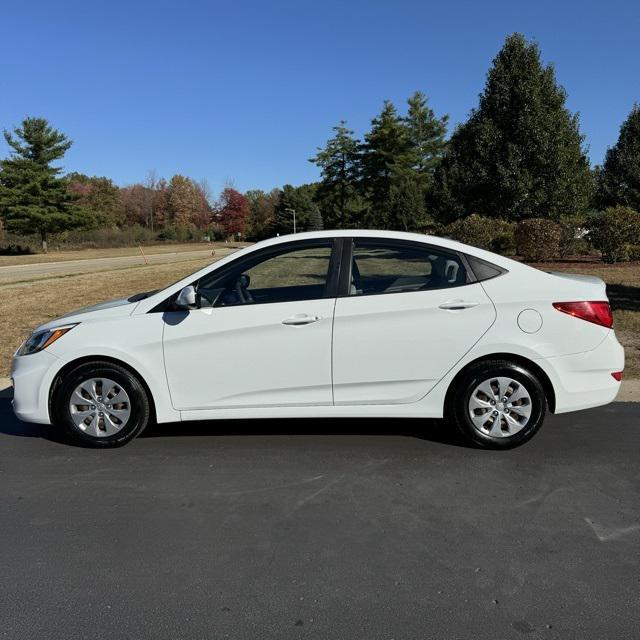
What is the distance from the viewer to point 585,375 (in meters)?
4.29

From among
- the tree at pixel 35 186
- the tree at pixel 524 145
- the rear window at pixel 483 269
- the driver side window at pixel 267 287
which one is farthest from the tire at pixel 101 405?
the tree at pixel 35 186

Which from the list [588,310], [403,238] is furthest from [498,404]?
[403,238]

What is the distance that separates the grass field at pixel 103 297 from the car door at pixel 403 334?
3.01 m

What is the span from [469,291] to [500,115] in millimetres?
20471

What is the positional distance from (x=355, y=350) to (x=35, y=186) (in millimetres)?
45923

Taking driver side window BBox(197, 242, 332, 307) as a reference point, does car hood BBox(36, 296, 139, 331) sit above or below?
below

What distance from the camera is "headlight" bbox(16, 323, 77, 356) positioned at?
4457 mm

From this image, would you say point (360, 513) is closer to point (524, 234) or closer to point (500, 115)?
point (524, 234)

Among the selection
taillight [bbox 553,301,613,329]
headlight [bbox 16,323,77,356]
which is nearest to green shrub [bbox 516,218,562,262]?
taillight [bbox 553,301,613,329]

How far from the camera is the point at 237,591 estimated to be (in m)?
2.73

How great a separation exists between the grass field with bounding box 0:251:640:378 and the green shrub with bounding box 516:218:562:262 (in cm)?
91

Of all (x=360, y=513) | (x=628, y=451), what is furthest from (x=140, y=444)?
(x=628, y=451)

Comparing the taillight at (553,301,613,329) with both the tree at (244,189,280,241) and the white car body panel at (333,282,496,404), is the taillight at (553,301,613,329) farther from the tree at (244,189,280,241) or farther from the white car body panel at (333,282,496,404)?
the tree at (244,189,280,241)

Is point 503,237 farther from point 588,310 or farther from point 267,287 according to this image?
point 267,287
